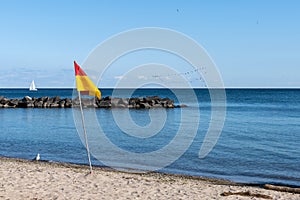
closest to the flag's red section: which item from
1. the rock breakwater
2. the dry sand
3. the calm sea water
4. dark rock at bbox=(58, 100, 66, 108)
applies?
the dry sand

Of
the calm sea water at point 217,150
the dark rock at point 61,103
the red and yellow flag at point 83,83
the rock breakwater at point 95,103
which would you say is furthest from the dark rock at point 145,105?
the red and yellow flag at point 83,83

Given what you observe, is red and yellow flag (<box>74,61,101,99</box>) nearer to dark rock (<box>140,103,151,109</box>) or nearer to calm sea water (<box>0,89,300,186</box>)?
calm sea water (<box>0,89,300,186</box>)

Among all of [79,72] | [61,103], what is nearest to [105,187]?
[79,72]

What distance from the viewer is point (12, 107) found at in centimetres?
6100

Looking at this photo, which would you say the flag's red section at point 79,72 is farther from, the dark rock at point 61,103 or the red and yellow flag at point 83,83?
the dark rock at point 61,103

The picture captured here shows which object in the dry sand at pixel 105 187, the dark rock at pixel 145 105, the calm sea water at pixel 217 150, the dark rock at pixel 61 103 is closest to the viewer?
the dry sand at pixel 105 187

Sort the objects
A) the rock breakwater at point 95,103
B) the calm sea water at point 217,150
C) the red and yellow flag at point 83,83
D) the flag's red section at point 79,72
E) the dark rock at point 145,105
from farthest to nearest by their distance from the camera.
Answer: the rock breakwater at point 95,103, the dark rock at point 145,105, the calm sea water at point 217,150, the flag's red section at point 79,72, the red and yellow flag at point 83,83

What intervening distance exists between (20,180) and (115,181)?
2.82 meters

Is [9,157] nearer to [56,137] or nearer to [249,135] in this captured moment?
[56,137]

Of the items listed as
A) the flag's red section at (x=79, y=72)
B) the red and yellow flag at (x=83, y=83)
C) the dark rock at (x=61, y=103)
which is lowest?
the dark rock at (x=61, y=103)

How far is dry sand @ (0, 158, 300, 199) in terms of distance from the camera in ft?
35.3

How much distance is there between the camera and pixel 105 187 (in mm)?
11688

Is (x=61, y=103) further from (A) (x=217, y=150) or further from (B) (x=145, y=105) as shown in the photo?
(A) (x=217, y=150)

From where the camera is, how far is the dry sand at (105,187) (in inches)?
423
